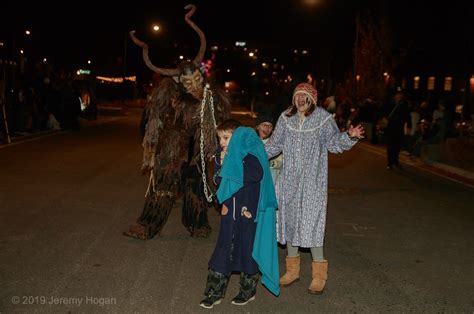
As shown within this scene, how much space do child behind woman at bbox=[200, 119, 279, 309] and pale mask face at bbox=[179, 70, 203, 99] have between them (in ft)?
6.66

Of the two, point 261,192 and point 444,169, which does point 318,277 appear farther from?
point 444,169

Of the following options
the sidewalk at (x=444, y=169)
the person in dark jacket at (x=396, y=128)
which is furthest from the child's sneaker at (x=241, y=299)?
the person in dark jacket at (x=396, y=128)

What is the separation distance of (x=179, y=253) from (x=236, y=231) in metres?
1.85

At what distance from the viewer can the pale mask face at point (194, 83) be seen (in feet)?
22.6

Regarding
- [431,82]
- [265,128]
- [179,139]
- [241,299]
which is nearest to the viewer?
[241,299]

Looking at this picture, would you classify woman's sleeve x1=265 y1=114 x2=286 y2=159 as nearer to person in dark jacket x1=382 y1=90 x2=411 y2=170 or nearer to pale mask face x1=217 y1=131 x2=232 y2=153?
pale mask face x1=217 y1=131 x2=232 y2=153

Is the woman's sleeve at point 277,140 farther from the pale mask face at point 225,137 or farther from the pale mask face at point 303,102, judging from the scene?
the pale mask face at point 225,137

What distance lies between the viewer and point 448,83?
Answer: 41.0 m

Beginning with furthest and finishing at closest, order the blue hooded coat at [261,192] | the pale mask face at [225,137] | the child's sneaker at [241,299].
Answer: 1. the child's sneaker at [241,299]
2. the pale mask face at [225,137]
3. the blue hooded coat at [261,192]

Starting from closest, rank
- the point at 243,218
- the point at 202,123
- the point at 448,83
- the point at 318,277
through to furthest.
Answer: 1. the point at 243,218
2. the point at 318,277
3. the point at 202,123
4. the point at 448,83

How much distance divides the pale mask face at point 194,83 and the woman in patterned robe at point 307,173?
1.71 meters

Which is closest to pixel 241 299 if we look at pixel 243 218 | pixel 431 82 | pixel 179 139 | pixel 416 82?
pixel 243 218

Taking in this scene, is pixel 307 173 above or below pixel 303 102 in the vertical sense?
below

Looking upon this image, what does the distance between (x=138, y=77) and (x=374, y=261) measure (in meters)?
57.7
